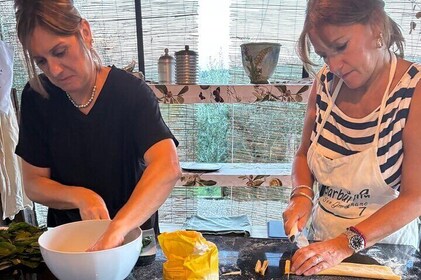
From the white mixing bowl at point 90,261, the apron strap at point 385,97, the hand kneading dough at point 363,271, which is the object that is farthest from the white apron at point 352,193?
the white mixing bowl at point 90,261

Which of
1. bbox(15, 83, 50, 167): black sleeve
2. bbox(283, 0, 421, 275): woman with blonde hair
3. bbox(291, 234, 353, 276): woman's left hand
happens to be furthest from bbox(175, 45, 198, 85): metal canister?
bbox(291, 234, 353, 276): woman's left hand

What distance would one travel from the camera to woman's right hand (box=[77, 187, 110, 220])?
901 millimetres

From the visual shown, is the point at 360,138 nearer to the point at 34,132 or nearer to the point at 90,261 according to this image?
the point at 90,261

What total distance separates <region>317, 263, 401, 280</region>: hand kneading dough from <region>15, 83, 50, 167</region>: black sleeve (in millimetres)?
810

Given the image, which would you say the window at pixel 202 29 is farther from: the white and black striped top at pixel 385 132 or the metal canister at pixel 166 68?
the white and black striped top at pixel 385 132

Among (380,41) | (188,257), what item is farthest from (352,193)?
(188,257)

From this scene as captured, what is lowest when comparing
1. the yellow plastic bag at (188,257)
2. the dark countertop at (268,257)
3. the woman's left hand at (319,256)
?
the dark countertop at (268,257)

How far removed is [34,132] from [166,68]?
48.0 inches

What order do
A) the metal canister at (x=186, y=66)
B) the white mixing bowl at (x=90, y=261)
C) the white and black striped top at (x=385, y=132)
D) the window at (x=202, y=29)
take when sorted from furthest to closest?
the window at (x=202, y=29)
the metal canister at (x=186, y=66)
the white and black striped top at (x=385, y=132)
the white mixing bowl at (x=90, y=261)

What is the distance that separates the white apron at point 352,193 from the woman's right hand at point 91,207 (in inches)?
25.2

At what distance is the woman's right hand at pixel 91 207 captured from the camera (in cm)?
90

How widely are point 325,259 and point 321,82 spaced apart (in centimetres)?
62

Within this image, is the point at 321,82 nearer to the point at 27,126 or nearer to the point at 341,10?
the point at 341,10

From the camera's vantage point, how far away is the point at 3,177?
2.13 meters
